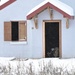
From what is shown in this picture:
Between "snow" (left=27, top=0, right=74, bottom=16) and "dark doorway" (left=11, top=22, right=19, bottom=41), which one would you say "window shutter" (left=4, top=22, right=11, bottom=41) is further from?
"snow" (left=27, top=0, right=74, bottom=16)

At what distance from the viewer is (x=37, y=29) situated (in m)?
20.5

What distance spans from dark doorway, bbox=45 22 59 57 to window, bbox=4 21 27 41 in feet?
4.18

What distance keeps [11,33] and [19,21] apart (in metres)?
0.82

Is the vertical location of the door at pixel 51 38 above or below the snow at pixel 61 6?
below

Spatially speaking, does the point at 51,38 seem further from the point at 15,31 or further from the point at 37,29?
the point at 15,31

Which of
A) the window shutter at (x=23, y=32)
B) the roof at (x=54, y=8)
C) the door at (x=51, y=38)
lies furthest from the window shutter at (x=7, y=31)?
the door at (x=51, y=38)

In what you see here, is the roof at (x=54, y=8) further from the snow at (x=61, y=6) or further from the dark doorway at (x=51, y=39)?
the dark doorway at (x=51, y=39)

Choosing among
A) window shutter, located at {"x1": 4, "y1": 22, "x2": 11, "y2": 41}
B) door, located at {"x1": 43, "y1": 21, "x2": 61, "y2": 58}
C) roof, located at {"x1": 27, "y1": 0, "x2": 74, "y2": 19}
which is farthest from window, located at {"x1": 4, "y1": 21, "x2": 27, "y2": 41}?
door, located at {"x1": 43, "y1": 21, "x2": 61, "y2": 58}

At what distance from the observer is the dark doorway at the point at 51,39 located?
810 inches

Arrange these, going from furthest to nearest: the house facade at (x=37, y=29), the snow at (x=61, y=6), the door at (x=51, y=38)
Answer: the door at (x=51, y=38) < the house facade at (x=37, y=29) < the snow at (x=61, y=6)

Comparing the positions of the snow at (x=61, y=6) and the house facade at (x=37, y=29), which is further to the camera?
the house facade at (x=37, y=29)

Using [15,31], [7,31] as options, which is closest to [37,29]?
[15,31]

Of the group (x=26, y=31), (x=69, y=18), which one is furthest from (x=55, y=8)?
(x=26, y=31)

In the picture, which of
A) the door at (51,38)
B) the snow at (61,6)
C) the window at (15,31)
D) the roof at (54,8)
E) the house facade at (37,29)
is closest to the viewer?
the roof at (54,8)
